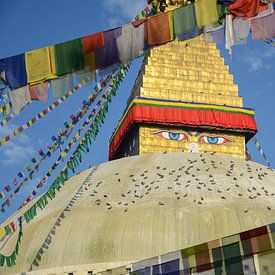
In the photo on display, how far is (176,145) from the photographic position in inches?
711

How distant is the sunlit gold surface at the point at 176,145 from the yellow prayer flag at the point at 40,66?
10.2 metres

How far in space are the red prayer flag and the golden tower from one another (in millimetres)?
9915

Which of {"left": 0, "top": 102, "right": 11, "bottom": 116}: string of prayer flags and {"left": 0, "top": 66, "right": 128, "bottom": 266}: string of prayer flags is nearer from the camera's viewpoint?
{"left": 0, "top": 102, "right": 11, "bottom": 116}: string of prayer flags

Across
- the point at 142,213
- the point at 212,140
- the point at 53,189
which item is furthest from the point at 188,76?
the point at 142,213

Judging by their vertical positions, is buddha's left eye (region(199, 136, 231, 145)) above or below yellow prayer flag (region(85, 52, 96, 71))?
above

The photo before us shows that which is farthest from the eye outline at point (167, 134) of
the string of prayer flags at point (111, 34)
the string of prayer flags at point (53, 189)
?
the string of prayer flags at point (111, 34)

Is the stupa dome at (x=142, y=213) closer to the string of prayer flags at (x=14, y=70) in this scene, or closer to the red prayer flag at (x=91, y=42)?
the string of prayer flags at (x=14, y=70)

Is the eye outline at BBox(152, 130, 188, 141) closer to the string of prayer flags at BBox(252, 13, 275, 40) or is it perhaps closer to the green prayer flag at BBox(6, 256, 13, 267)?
the green prayer flag at BBox(6, 256, 13, 267)

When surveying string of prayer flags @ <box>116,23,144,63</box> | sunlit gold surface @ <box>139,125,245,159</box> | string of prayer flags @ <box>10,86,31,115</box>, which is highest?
sunlit gold surface @ <box>139,125,245,159</box>

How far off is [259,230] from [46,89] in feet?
11.5

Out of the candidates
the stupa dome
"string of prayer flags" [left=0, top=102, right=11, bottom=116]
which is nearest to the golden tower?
the stupa dome

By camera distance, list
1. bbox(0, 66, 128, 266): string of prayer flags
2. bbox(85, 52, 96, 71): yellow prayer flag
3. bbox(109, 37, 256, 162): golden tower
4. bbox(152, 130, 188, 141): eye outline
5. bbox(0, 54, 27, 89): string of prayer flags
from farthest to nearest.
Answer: bbox(152, 130, 188, 141): eye outline
bbox(109, 37, 256, 162): golden tower
bbox(0, 66, 128, 266): string of prayer flags
bbox(85, 52, 96, 71): yellow prayer flag
bbox(0, 54, 27, 89): string of prayer flags

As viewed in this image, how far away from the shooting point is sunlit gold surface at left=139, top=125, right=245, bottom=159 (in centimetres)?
1792

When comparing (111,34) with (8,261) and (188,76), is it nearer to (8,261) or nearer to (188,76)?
(8,261)
